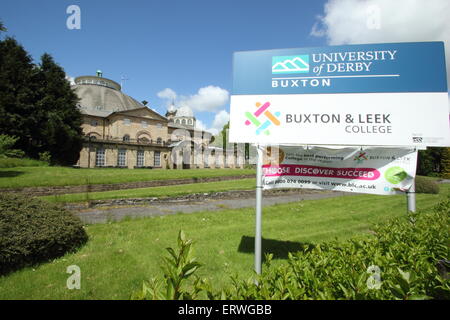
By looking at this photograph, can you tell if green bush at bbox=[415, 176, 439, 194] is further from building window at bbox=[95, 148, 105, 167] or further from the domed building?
building window at bbox=[95, 148, 105, 167]

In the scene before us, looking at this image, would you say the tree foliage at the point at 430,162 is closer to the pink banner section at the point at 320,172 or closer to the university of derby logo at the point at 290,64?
the pink banner section at the point at 320,172

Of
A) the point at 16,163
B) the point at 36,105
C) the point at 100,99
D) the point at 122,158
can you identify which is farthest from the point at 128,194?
the point at 100,99

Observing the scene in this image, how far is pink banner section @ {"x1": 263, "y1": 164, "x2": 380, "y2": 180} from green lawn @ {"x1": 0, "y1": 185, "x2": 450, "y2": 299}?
213 centimetres

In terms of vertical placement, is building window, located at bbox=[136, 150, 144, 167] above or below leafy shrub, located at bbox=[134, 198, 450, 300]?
above

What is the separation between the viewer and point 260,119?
345cm

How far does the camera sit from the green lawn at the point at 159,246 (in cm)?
370

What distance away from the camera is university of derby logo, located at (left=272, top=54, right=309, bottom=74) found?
3.42 m

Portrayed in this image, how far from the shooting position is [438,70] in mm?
3141

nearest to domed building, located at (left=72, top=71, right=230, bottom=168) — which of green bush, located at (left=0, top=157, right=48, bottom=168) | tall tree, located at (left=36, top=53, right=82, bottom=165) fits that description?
tall tree, located at (left=36, top=53, right=82, bottom=165)

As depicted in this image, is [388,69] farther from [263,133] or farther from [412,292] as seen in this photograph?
[412,292]

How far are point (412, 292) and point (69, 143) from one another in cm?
3906

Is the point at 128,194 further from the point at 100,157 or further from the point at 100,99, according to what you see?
the point at 100,99

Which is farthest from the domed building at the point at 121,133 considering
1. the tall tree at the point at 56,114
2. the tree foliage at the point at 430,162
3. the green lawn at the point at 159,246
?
the tree foliage at the point at 430,162
